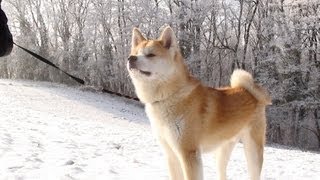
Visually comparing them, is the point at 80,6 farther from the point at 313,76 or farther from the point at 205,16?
the point at 313,76

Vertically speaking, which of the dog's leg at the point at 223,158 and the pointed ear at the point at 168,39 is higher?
the pointed ear at the point at 168,39

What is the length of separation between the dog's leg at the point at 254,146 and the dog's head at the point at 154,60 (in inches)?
59.1

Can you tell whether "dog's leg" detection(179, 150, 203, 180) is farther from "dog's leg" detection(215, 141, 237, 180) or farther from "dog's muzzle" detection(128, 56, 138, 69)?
"dog's leg" detection(215, 141, 237, 180)

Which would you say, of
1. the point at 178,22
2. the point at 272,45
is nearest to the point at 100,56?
the point at 178,22

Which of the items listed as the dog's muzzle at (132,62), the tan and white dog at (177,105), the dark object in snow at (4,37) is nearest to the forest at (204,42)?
the tan and white dog at (177,105)

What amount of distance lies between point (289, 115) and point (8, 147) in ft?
88.9

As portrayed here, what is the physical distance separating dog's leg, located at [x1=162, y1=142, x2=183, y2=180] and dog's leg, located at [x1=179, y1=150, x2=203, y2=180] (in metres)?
0.27

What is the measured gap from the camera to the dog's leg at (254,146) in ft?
18.1

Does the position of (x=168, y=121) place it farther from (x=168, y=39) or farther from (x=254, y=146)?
(x=254, y=146)

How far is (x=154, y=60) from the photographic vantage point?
15.0 feet

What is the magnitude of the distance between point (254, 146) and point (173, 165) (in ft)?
3.89

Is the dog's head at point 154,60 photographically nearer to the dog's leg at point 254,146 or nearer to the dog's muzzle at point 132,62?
the dog's muzzle at point 132,62

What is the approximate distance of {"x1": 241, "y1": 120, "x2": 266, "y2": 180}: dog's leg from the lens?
5531 millimetres

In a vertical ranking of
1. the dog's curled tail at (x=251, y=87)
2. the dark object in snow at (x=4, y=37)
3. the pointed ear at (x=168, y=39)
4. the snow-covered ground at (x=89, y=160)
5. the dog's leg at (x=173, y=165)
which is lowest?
the snow-covered ground at (x=89, y=160)
